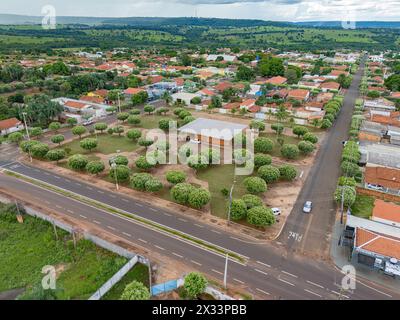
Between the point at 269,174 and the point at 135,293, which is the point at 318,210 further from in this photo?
the point at 135,293

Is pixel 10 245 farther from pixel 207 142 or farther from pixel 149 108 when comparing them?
pixel 149 108

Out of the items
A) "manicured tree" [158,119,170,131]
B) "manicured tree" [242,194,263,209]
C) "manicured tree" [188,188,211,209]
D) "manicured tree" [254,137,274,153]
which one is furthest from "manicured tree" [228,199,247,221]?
"manicured tree" [158,119,170,131]

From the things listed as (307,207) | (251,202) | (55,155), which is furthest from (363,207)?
(55,155)

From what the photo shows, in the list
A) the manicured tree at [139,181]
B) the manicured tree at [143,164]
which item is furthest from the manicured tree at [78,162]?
the manicured tree at [139,181]

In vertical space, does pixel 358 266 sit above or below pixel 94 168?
below

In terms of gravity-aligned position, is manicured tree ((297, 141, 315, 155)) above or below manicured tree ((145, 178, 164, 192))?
above

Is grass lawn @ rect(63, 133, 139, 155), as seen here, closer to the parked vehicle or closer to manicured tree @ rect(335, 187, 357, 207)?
the parked vehicle

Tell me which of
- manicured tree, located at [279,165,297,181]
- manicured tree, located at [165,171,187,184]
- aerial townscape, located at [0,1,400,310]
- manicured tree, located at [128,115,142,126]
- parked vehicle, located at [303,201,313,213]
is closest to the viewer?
aerial townscape, located at [0,1,400,310]

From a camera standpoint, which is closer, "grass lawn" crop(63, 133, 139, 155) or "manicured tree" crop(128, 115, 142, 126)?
"grass lawn" crop(63, 133, 139, 155)
